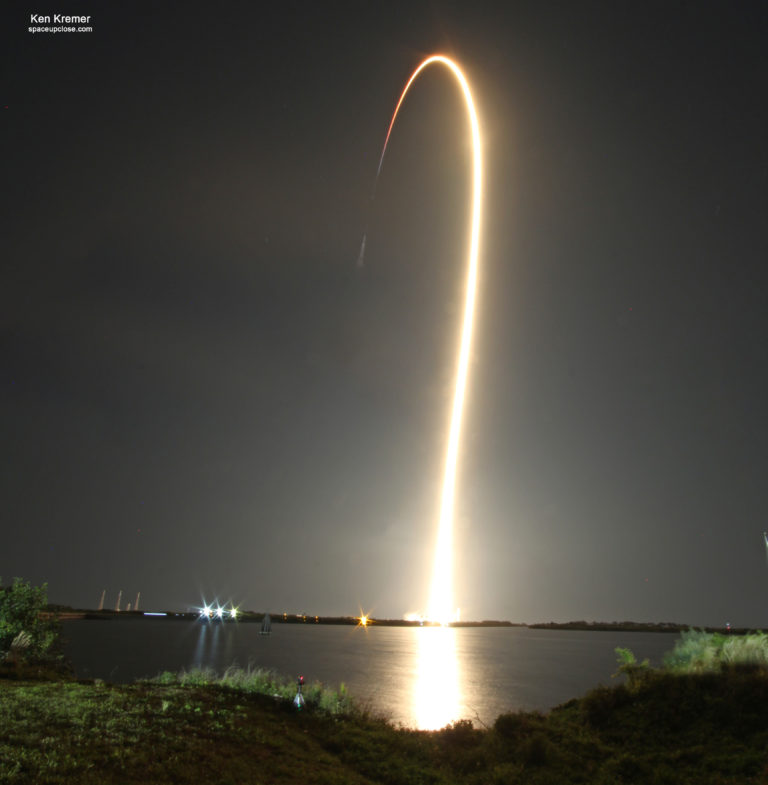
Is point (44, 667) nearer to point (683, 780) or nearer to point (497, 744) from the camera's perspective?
point (497, 744)

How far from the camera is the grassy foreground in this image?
1158cm

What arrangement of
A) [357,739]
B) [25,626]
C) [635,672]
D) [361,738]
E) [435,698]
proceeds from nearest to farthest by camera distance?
[357,739] < [361,738] < [635,672] < [25,626] < [435,698]

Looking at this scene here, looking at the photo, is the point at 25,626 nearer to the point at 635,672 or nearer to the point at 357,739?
the point at 357,739

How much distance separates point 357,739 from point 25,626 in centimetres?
1891

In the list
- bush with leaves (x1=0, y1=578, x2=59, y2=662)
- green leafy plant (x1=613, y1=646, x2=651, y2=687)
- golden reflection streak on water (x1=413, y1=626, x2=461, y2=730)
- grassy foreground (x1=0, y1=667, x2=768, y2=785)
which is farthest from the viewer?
golden reflection streak on water (x1=413, y1=626, x2=461, y2=730)

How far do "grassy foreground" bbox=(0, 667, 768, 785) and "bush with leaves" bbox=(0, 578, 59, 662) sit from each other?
4635mm

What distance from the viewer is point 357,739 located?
57.2ft

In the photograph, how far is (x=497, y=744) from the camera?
17359 millimetres

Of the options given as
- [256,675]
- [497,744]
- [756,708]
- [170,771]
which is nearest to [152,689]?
[256,675]

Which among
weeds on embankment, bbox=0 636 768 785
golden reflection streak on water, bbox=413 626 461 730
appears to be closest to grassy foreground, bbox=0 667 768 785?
weeds on embankment, bbox=0 636 768 785

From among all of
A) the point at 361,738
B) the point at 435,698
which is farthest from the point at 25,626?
Result: the point at 435,698

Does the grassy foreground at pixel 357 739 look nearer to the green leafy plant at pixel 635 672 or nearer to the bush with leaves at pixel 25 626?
the green leafy plant at pixel 635 672

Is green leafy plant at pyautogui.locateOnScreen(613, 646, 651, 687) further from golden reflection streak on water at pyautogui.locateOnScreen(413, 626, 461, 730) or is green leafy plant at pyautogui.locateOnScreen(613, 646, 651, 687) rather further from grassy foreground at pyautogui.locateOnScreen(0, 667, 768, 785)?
golden reflection streak on water at pyautogui.locateOnScreen(413, 626, 461, 730)

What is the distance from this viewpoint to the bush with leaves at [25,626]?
24984mm
